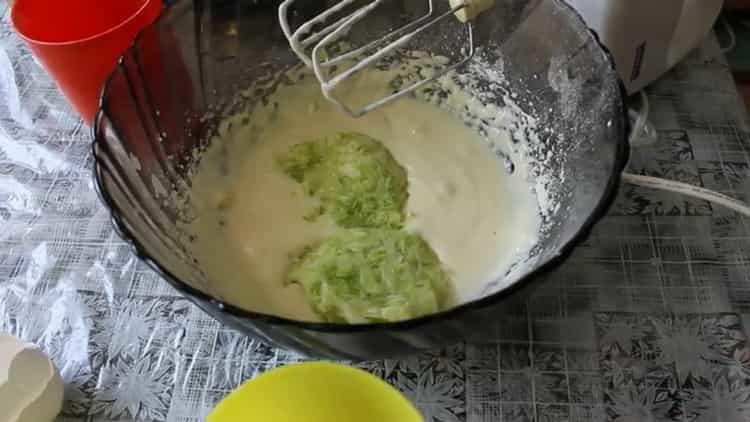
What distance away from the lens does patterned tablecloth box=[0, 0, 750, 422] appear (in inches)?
23.7

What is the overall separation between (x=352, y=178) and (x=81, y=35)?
352mm

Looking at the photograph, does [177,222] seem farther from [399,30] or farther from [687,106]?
[687,106]

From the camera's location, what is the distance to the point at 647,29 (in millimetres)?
724

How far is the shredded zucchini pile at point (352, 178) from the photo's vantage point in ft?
2.32

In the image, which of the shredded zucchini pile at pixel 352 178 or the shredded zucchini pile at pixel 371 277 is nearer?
the shredded zucchini pile at pixel 371 277

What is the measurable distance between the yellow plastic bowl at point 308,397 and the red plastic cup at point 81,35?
37 cm

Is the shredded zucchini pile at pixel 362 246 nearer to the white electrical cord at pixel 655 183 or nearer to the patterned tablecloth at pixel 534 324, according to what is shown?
the patterned tablecloth at pixel 534 324

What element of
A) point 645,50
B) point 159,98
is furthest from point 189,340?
point 645,50

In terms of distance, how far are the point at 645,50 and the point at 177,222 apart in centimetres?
48

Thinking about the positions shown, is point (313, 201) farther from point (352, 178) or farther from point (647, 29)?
point (647, 29)

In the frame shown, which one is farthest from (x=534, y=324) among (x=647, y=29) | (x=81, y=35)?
(x=81, y=35)

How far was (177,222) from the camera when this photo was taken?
67 centimetres

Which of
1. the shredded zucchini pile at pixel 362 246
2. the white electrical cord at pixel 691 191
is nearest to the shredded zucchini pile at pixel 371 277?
the shredded zucchini pile at pixel 362 246

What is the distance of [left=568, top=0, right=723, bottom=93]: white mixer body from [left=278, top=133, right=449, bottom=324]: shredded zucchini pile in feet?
0.76
